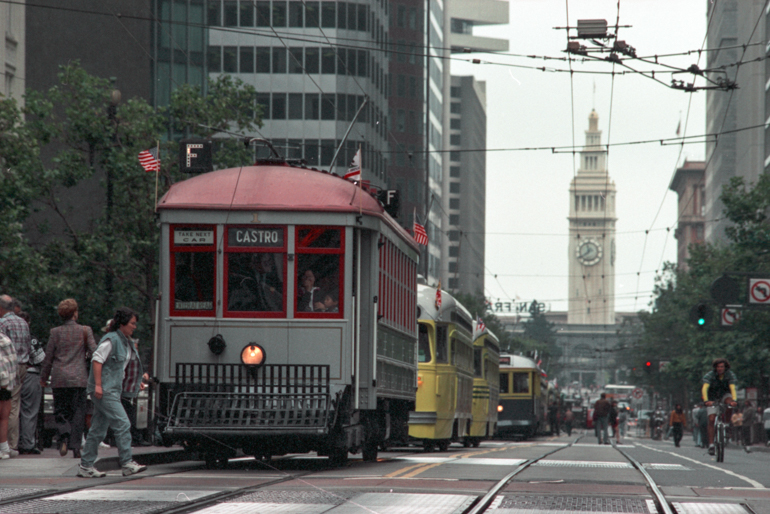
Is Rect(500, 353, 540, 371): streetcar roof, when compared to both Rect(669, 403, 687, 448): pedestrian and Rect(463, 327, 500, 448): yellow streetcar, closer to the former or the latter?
Rect(669, 403, 687, 448): pedestrian

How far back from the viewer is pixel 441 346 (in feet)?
72.1

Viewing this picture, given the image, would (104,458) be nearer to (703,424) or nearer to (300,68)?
(703,424)

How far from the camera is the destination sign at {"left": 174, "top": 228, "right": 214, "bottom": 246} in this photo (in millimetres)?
13461

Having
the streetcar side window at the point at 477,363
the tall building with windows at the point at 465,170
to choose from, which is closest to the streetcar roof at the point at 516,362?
the streetcar side window at the point at 477,363

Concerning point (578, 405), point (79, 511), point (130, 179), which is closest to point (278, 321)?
point (79, 511)

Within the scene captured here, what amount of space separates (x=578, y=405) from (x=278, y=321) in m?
114

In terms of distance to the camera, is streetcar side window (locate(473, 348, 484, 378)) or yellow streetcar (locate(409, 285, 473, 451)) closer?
yellow streetcar (locate(409, 285, 473, 451))

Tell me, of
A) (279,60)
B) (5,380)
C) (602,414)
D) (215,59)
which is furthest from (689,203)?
(5,380)

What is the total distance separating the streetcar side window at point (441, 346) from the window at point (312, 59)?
5175 cm

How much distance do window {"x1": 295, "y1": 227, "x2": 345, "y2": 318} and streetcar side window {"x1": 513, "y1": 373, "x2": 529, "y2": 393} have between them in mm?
33739

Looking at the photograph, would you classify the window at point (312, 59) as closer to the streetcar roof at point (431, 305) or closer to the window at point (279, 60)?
the window at point (279, 60)

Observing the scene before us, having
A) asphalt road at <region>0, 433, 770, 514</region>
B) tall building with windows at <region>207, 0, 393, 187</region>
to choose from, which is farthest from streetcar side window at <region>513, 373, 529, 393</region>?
asphalt road at <region>0, 433, 770, 514</region>

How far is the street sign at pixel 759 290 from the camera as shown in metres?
26.9

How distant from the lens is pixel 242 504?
8797mm
